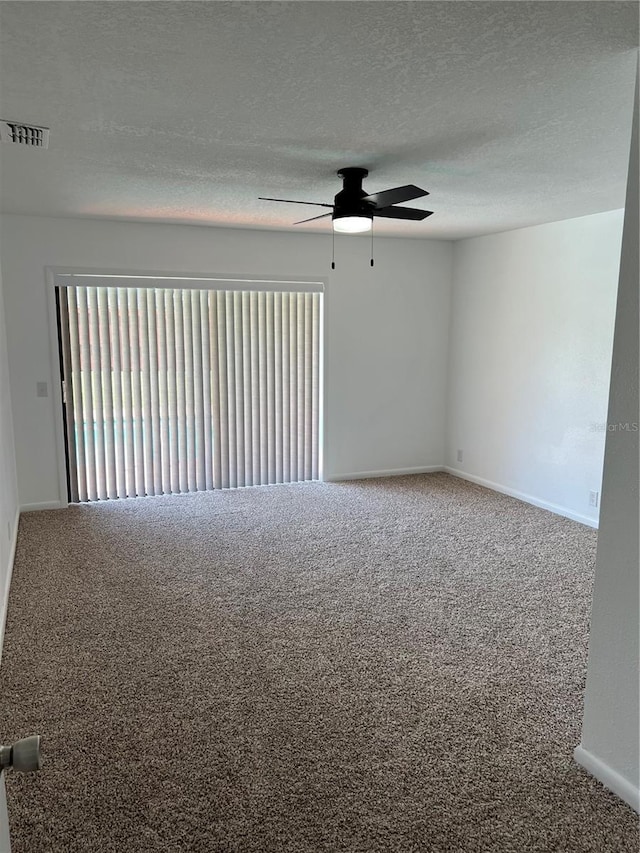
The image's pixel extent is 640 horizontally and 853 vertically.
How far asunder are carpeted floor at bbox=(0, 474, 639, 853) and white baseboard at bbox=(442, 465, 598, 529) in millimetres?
268

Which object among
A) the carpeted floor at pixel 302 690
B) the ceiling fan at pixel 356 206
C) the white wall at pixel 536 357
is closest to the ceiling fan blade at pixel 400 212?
the ceiling fan at pixel 356 206

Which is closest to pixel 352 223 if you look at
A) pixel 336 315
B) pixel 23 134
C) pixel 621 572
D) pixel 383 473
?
pixel 23 134

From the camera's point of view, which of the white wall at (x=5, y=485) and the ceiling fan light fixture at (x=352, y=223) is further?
the white wall at (x=5, y=485)

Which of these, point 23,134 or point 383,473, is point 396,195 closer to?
point 23,134

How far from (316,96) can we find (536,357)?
3687 millimetres

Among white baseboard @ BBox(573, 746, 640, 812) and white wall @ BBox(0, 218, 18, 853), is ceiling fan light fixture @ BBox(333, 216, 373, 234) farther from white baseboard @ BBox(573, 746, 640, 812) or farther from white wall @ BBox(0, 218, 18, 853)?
white baseboard @ BBox(573, 746, 640, 812)

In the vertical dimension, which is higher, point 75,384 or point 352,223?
point 352,223

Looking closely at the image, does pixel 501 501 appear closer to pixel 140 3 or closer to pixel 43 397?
pixel 43 397

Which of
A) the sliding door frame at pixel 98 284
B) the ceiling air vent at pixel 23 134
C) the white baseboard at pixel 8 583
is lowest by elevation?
the white baseboard at pixel 8 583

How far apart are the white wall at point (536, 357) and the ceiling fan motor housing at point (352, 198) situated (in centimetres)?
223

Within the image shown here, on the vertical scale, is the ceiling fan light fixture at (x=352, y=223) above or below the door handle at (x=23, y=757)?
above

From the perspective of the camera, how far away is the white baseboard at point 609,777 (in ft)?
6.61

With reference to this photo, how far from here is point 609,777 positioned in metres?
2.10

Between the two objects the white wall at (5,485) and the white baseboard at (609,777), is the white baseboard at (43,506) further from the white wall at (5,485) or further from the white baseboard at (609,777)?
the white baseboard at (609,777)
